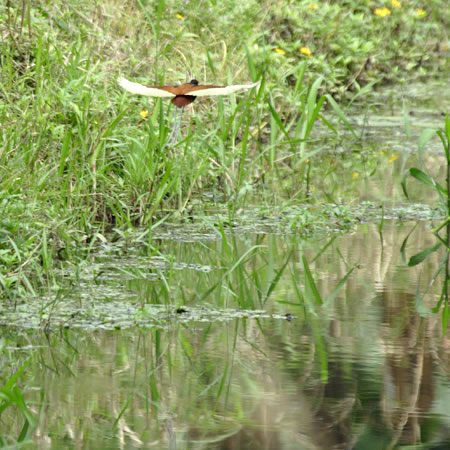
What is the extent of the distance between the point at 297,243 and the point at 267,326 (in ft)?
4.48

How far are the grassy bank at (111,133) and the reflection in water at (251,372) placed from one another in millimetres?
488

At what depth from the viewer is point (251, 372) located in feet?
9.74

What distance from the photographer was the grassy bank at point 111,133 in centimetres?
450

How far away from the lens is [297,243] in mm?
4793

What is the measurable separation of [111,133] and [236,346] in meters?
2.25

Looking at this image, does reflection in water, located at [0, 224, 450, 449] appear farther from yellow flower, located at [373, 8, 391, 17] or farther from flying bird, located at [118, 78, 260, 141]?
yellow flower, located at [373, 8, 391, 17]

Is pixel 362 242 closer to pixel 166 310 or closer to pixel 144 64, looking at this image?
pixel 166 310

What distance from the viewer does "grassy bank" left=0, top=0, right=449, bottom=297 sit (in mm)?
4496

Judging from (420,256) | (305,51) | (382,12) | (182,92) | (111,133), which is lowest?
(420,256)

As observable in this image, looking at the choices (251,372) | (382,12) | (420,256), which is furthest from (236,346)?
(382,12)

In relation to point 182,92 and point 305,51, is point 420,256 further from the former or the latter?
point 305,51

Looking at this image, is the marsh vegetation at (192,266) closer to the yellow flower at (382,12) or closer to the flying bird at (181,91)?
the flying bird at (181,91)

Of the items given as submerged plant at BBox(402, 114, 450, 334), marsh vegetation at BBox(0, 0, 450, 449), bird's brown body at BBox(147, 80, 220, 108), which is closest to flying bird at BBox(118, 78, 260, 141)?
bird's brown body at BBox(147, 80, 220, 108)

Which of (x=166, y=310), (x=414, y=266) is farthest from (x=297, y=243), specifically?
(x=166, y=310)
